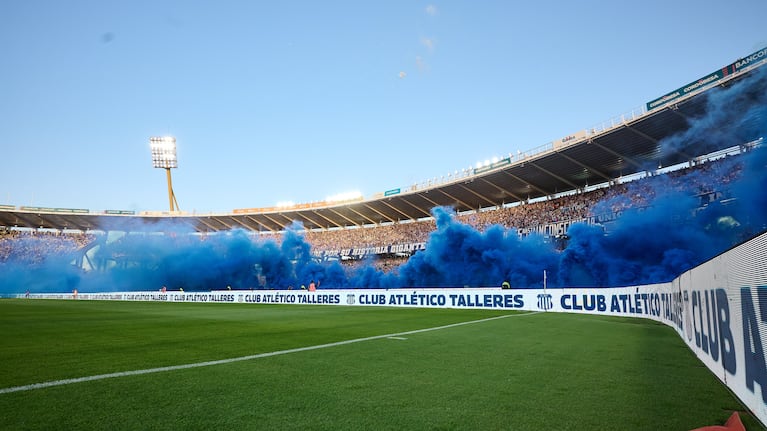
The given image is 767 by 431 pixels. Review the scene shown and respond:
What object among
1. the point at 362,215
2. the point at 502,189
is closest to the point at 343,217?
the point at 362,215

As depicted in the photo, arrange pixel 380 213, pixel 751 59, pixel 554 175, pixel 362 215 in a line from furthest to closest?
pixel 362 215 → pixel 380 213 → pixel 554 175 → pixel 751 59

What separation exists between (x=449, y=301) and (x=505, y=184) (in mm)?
23024

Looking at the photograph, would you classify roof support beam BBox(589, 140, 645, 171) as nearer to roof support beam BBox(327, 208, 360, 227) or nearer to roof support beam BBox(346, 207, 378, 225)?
roof support beam BBox(346, 207, 378, 225)

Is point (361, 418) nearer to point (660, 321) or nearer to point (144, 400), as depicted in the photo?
point (144, 400)

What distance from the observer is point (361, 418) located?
3.31m

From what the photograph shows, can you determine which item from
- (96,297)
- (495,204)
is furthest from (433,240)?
(96,297)

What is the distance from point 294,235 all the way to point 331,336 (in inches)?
1651

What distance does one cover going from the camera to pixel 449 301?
21609 mm

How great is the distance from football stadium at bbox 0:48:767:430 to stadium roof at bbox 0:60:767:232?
0.23 metres

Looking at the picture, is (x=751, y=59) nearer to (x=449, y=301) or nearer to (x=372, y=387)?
(x=449, y=301)

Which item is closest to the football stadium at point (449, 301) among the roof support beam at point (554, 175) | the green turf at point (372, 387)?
the green turf at point (372, 387)

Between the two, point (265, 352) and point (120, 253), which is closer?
point (265, 352)

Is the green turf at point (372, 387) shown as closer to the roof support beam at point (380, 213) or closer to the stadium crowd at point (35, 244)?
the roof support beam at point (380, 213)

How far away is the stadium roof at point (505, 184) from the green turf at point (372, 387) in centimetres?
2533
